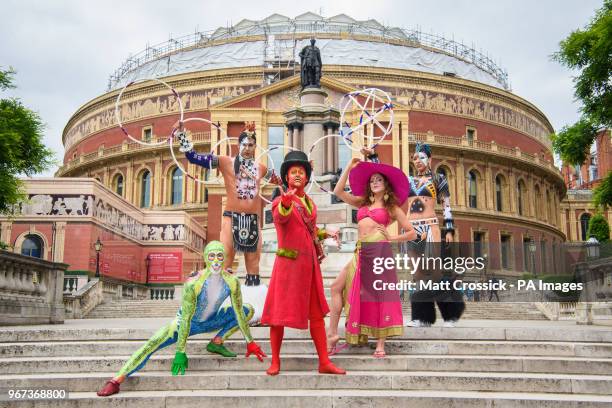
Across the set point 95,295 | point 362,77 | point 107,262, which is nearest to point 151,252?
point 107,262

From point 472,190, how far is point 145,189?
28.3 m

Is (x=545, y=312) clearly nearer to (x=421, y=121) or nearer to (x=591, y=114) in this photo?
(x=591, y=114)

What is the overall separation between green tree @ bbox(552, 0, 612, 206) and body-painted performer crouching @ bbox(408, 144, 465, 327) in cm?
999

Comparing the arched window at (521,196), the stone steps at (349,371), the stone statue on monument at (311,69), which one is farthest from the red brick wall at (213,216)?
the stone steps at (349,371)

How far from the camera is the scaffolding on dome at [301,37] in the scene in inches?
2323

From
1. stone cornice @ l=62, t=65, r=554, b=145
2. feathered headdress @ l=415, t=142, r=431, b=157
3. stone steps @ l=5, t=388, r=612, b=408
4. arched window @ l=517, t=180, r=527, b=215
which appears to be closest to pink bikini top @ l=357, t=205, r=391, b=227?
feathered headdress @ l=415, t=142, r=431, b=157

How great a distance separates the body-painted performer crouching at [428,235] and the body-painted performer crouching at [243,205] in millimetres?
1973

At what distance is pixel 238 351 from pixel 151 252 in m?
30.8

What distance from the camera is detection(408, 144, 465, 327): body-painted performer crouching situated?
767cm

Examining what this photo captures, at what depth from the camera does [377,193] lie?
7066 mm

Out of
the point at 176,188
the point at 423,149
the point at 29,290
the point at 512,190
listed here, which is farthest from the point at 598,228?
the point at 29,290

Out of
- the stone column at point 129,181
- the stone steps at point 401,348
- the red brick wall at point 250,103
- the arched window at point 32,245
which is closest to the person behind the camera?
→ the stone steps at point 401,348

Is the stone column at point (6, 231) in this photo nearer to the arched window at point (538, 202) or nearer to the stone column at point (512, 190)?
the stone column at point (512, 190)

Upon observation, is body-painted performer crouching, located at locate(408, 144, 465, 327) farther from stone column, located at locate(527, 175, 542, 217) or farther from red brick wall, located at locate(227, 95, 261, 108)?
stone column, located at locate(527, 175, 542, 217)
